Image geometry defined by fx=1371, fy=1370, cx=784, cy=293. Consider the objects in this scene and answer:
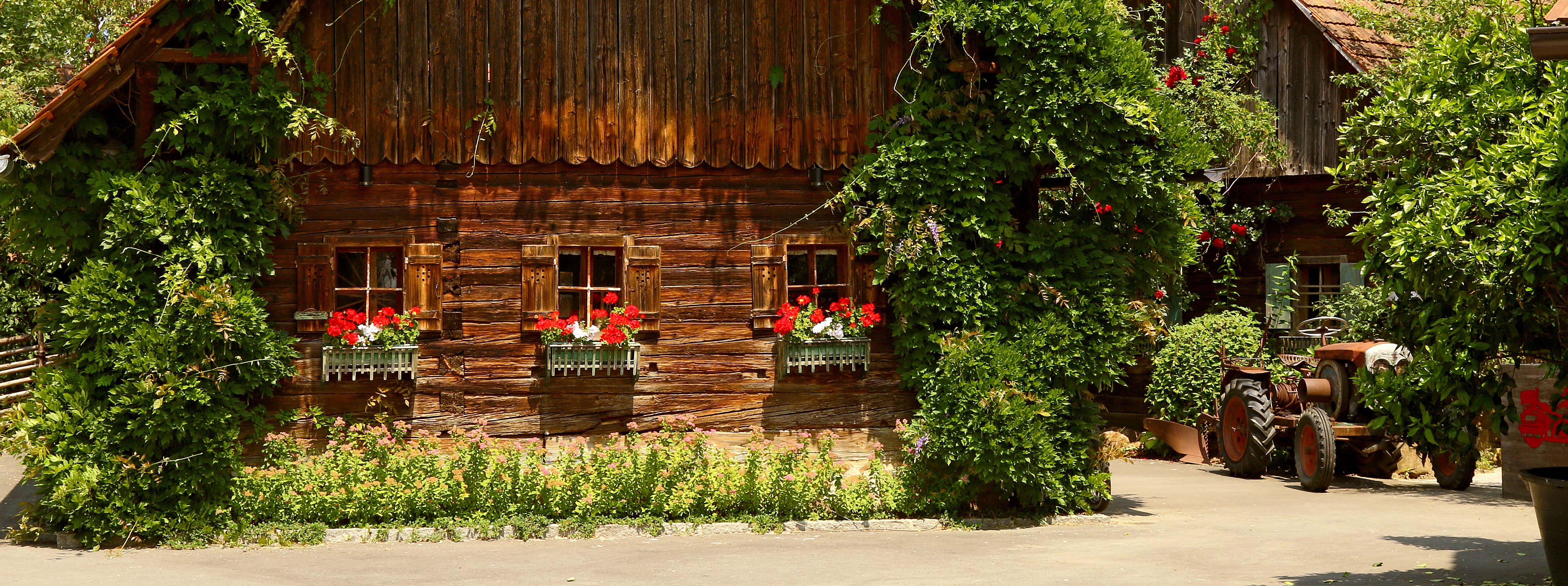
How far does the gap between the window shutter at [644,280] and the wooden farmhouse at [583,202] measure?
15 millimetres

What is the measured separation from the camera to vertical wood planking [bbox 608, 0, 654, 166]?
11172 millimetres

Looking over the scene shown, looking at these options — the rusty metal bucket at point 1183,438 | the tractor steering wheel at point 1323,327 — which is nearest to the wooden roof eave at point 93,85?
→ the tractor steering wheel at point 1323,327

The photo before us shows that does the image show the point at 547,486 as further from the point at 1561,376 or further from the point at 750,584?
the point at 1561,376

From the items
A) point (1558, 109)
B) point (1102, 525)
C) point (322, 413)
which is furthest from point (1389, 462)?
point (322, 413)

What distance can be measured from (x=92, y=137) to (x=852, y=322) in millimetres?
6055

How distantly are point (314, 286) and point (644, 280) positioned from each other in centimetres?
257

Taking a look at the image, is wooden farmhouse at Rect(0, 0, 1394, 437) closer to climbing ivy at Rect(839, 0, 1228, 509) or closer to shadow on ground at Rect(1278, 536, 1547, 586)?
climbing ivy at Rect(839, 0, 1228, 509)

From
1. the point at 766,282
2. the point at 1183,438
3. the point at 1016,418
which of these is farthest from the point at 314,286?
the point at 1183,438

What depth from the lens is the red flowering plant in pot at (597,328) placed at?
427 inches

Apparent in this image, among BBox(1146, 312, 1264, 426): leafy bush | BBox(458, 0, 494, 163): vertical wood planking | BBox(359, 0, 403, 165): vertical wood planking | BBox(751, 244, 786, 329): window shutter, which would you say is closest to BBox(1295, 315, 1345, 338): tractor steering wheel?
BBox(1146, 312, 1264, 426): leafy bush

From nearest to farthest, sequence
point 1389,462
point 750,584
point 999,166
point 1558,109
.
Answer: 1. point 1558,109
2. point 750,584
3. point 999,166
4. point 1389,462

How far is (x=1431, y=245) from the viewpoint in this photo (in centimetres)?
704

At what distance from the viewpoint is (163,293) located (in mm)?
10086

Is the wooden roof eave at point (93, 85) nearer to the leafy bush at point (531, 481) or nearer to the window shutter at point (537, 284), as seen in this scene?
the leafy bush at point (531, 481)
